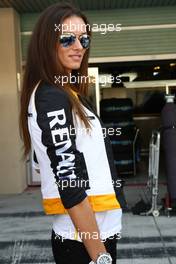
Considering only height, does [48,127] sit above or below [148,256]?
above

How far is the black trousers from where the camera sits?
1.88 m

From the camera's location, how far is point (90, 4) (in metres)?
8.91

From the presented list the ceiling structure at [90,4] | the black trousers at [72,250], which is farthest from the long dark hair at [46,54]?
the ceiling structure at [90,4]

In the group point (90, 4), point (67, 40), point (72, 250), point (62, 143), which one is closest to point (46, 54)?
point (67, 40)

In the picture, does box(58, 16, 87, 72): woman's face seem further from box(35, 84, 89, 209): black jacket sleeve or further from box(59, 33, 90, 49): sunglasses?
box(35, 84, 89, 209): black jacket sleeve

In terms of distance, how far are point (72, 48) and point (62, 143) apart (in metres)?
0.39

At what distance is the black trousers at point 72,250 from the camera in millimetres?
1883

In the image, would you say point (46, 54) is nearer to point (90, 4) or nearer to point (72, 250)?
point (72, 250)

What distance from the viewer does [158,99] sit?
1220 centimetres

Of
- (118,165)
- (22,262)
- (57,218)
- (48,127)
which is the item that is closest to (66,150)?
(48,127)

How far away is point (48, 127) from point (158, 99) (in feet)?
34.9

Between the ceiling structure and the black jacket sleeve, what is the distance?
278 inches

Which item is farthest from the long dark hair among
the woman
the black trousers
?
the black trousers

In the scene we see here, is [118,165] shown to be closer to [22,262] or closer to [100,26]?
[100,26]
